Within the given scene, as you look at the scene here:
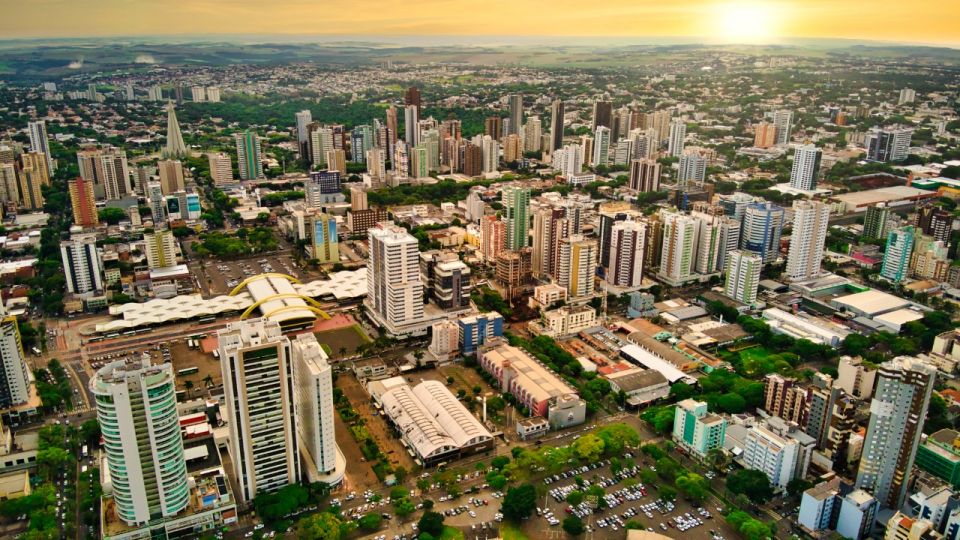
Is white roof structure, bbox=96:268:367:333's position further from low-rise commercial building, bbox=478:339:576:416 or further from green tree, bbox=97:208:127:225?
green tree, bbox=97:208:127:225

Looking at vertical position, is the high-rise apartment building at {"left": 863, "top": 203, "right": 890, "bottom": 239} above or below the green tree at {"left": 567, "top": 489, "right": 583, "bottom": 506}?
above

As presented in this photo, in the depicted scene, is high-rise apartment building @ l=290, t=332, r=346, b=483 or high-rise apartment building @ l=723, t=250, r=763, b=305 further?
high-rise apartment building @ l=723, t=250, r=763, b=305

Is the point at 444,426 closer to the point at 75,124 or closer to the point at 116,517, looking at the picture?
the point at 116,517

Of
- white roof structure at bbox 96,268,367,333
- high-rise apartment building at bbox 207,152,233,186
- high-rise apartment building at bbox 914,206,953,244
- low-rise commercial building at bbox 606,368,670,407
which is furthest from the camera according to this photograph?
high-rise apartment building at bbox 207,152,233,186

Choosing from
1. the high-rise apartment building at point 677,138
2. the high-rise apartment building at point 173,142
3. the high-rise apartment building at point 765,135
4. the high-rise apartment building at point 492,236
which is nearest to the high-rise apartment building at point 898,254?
the high-rise apartment building at point 492,236

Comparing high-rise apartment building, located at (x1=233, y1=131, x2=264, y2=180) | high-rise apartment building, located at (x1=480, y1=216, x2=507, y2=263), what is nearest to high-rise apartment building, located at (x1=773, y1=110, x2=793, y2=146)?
high-rise apartment building, located at (x1=480, y1=216, x2=507, y2=263)

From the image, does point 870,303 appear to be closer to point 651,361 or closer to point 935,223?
point 935,223

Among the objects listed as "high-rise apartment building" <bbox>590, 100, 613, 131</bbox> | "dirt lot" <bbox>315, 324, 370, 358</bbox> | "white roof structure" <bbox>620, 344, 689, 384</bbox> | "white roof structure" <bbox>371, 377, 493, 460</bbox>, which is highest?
"high-rise apartment building" <bbox>590, 100, 613, 131</bbox>

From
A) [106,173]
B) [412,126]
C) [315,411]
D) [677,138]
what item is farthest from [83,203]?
[677,138]
